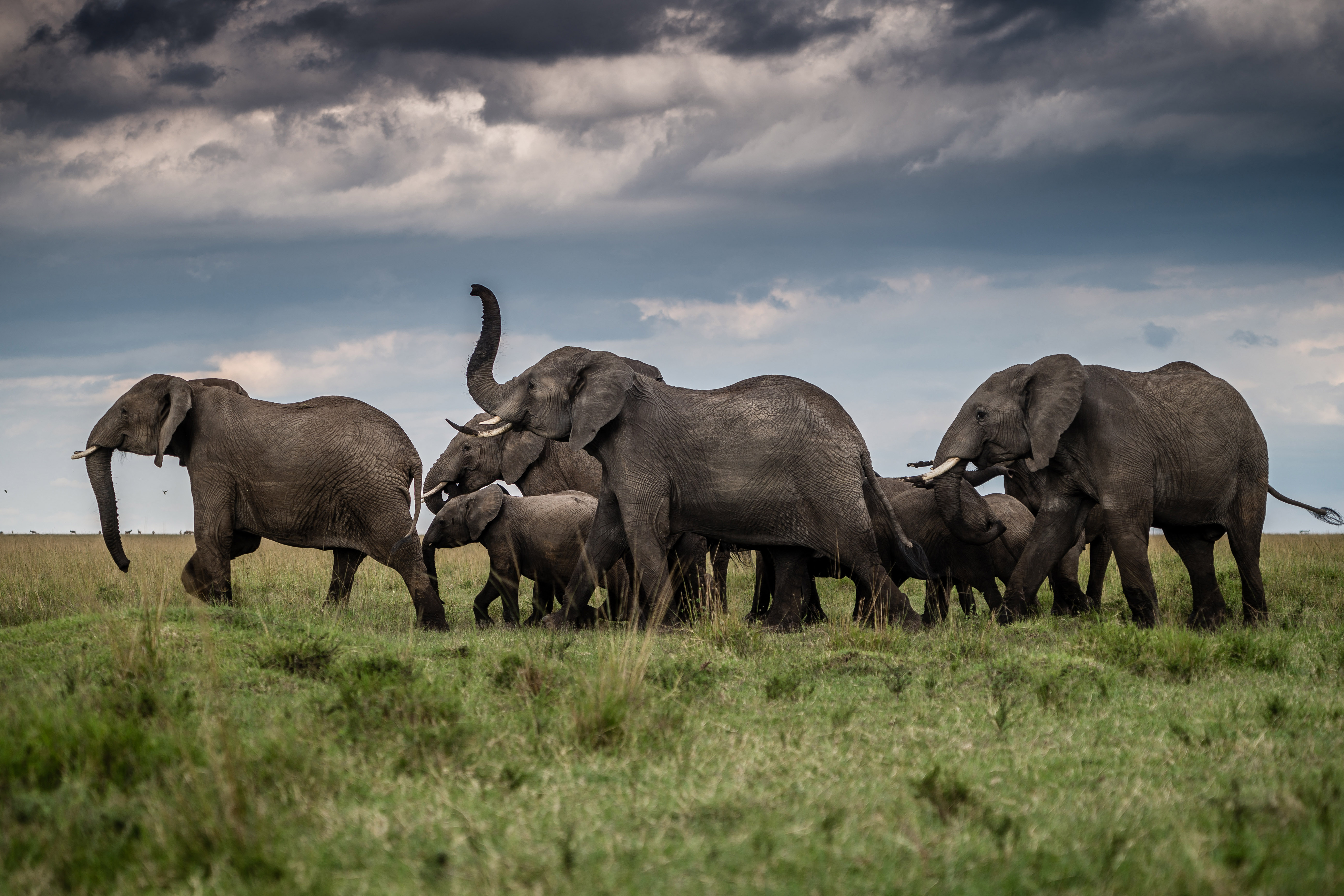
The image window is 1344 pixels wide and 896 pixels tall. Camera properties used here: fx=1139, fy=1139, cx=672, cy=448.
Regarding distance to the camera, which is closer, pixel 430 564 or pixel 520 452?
pixel 430 564

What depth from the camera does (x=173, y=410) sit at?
42.8 ft

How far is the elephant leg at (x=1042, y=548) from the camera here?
473 inches

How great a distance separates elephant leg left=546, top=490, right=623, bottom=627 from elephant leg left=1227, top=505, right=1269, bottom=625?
634 centimetres

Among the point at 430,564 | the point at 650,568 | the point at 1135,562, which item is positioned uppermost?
the point at 650,568

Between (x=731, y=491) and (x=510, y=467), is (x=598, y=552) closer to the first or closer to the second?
(x=731, y=491)

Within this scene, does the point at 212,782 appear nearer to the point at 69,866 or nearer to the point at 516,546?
the point at 69,866

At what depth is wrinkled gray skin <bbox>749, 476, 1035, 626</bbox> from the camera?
12.8 metres

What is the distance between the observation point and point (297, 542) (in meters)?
13.1

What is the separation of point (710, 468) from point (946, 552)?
3.61 m

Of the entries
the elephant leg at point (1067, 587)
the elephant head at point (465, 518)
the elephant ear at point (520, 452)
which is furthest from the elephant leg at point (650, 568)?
the elephant ear at point (520, 452)

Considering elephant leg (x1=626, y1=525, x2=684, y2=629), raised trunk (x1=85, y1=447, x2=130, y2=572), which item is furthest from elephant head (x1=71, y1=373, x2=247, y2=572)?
elephant leg (x1=626, y1=525, x2=684, y2=629)

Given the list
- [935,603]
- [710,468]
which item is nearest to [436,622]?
[710,468]

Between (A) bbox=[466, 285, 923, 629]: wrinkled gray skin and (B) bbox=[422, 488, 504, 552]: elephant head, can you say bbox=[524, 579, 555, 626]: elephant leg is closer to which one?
(B) bbox=[422, 488, 504, 552]: elephant head

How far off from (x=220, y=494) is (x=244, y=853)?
989 centimetres
